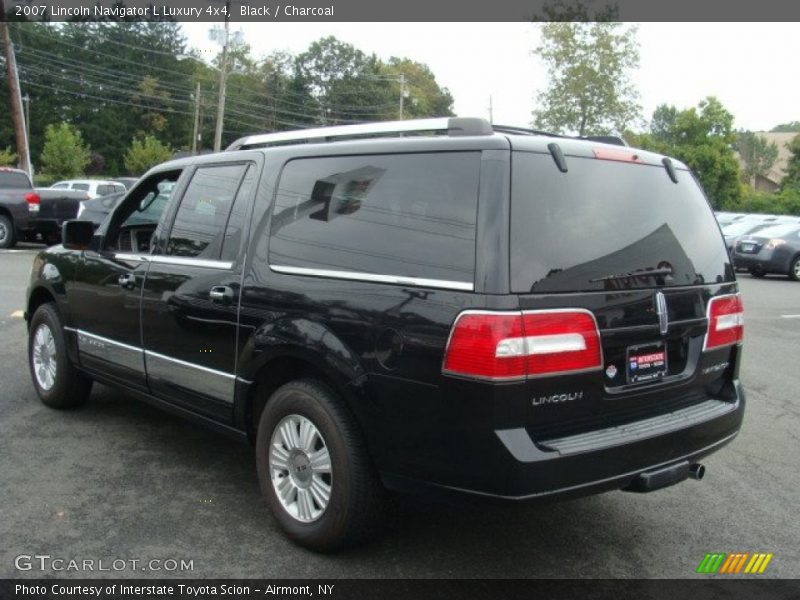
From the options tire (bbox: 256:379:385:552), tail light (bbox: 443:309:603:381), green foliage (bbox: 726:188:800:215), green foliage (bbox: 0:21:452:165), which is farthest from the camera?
green foliage (bbox: 0:21:452:165)

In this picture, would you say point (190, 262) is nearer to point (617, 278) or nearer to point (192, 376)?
point (192, 376)

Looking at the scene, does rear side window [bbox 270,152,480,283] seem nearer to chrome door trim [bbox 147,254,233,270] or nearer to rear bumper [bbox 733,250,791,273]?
chrome door trim [bbox 147,254,233,270]

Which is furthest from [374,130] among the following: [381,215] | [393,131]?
[381,215]

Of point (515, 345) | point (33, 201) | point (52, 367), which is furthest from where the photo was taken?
point (33, 201)

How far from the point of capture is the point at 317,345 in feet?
10.7

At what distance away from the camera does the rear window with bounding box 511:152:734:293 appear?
2906mm

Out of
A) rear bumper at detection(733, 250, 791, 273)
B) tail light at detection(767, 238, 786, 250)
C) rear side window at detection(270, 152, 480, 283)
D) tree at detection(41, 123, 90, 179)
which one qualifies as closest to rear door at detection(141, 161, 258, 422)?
rear side window at detection(270, 152, 480, 283)

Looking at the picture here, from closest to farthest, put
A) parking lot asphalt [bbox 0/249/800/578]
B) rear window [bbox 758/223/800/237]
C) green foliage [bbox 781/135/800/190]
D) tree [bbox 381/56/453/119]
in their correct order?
parking lot asphalt [bbox 0/249/800/578] < rear window [bbox 758/223/800/237] < green foliage [bbox 781/135/800/190] < tree [bbox 381/56/453/119]

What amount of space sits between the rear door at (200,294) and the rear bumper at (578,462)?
1.31 m

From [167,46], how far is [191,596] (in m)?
85.4

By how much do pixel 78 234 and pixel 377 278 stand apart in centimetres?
288

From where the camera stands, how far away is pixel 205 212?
423 cm

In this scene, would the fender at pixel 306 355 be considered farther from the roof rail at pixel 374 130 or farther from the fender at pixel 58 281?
the fender at pixel 58 281

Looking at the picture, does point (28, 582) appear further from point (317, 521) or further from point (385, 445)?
point (385, 445)
